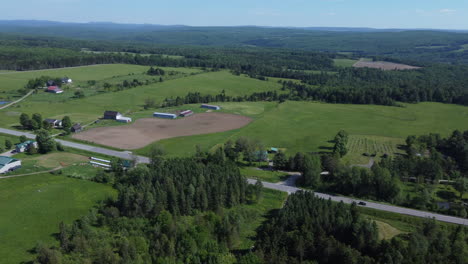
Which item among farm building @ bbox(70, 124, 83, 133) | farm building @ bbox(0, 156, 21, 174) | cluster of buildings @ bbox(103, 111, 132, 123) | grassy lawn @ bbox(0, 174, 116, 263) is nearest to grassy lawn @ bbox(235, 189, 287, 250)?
grassy lawn @ bbox(0, 174, 116, 263)

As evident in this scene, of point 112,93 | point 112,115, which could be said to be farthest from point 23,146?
point 112,93

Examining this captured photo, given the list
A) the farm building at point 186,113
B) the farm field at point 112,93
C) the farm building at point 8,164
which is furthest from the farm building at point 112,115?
the farm building at point 8,164

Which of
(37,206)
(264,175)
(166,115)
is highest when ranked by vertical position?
(166,115)

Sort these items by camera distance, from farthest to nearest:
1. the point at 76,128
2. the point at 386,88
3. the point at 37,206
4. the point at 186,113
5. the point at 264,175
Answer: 1. the point at 386,88
2. the point at 186,113
3. the point at 76,128
4. the point at 264,175
5. the point at 37,206

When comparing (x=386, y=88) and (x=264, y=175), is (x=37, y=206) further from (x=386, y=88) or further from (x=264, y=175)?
(x=386, y=88)

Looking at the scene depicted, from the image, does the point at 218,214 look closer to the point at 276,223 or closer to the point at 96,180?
the point at 276,223

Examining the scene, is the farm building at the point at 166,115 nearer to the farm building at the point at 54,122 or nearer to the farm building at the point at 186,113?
the farm building at the point at 186,113
